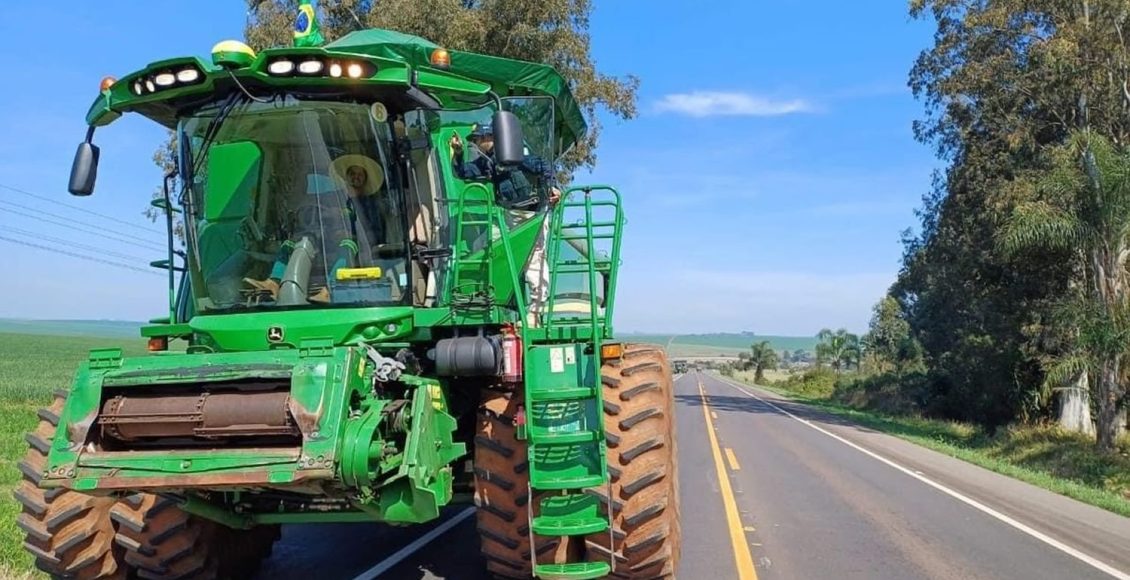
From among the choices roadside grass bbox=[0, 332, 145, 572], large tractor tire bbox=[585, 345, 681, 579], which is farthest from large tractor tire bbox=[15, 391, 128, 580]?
large tractor tire bbox=[585, 345, 681, 579]

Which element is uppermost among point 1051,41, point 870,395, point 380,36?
point 1051,41

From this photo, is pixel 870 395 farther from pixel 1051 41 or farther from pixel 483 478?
pixel 483 478

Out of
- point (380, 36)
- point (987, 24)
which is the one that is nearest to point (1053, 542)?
point (380, 36)

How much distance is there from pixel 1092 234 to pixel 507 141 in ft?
60.4

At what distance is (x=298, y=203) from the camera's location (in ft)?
18.4

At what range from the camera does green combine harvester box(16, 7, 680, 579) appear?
473 cm

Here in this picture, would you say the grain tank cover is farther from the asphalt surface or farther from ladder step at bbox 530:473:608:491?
the asphalt surface

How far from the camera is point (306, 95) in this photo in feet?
17.0

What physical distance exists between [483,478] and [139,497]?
7.23 ft

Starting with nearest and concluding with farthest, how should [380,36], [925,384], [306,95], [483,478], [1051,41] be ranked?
[306,95] < [483,478] < [380,36] < [1051,41] < [925,384]

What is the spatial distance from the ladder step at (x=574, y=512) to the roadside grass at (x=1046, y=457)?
9264 mm

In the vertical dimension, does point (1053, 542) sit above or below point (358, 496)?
below

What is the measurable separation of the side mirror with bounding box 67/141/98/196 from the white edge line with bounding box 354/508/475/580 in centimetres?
332

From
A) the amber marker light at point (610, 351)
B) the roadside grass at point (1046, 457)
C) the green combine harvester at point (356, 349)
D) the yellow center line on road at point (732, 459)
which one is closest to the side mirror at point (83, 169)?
the green combine harvester at point (356, 349)
